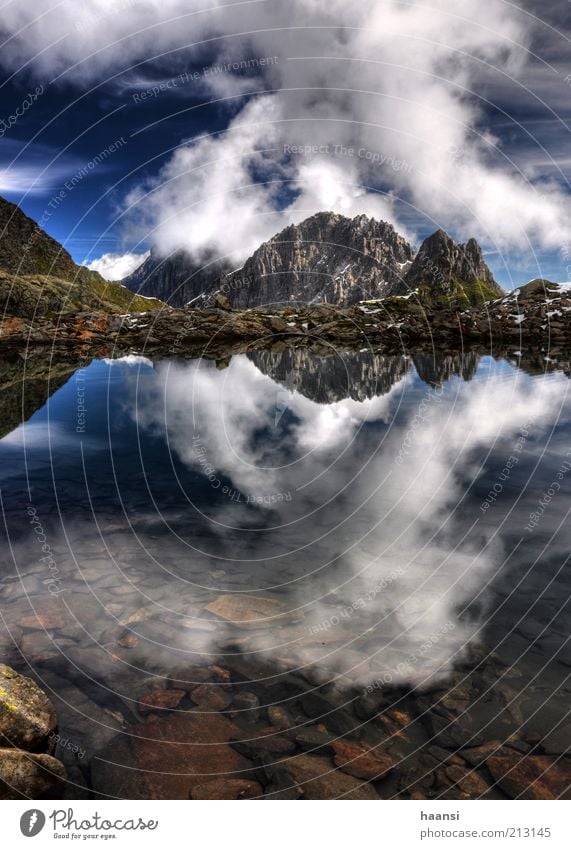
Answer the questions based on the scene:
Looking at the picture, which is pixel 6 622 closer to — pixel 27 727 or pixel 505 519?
pixel 27 727

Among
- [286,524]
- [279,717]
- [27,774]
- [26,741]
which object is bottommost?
[27,774]

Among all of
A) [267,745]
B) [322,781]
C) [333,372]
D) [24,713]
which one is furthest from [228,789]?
[333,372]

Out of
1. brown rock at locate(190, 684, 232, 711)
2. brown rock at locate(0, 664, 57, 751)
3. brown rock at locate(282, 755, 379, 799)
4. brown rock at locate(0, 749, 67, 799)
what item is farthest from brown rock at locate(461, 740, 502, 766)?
brown rock at locate(0, 664, 57, 751)

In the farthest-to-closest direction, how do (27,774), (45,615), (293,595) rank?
(293,595) → (45,615) → (27,774)

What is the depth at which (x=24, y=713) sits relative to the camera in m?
7.30

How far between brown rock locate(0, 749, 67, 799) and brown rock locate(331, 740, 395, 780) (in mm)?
3674

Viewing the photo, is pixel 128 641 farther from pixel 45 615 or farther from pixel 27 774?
pixel 27 774

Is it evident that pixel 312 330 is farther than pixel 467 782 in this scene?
Yes

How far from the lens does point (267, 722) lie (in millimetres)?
8250

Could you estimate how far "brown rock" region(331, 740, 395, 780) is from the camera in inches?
287

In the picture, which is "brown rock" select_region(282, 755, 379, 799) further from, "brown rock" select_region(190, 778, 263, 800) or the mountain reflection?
the mountain reflection

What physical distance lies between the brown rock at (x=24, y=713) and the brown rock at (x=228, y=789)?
7.19 feet

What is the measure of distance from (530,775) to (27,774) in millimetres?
6394
